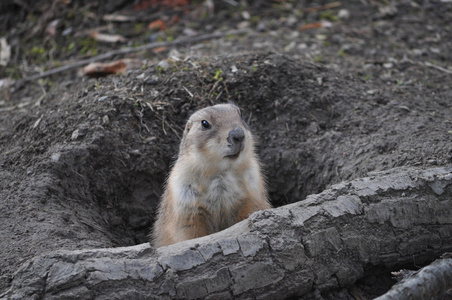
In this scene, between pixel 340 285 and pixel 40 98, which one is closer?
pixel 340 285

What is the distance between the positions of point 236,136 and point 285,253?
1.52m

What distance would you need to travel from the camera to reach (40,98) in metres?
8.27

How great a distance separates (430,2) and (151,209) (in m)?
7.77

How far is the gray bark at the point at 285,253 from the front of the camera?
4.07 metres

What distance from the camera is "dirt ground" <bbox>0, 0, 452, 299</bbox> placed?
580 centimetres

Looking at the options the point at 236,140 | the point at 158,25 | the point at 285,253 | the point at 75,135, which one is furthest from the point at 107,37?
the point at 285,253

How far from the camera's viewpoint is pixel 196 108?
743cm

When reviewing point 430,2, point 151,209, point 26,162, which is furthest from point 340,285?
point 430,2

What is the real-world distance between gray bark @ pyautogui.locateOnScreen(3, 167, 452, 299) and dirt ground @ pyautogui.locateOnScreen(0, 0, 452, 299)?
36cm

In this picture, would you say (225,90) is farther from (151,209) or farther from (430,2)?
(430,2)

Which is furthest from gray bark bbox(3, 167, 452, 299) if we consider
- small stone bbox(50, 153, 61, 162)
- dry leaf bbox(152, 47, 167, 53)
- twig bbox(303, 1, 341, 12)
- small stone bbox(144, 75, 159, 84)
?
twig bbox(303, 1, 341, 12)

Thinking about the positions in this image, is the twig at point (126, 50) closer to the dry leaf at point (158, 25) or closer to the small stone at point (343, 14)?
the dry leaf at point (158, 25)

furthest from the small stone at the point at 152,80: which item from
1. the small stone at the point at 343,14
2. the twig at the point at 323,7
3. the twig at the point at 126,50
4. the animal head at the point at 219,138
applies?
the small stone at the point at 343,14

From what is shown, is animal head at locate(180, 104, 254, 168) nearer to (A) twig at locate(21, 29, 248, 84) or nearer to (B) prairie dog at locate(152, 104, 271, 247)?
(B) prairie dog at locate(152, 104, 271, 247)
